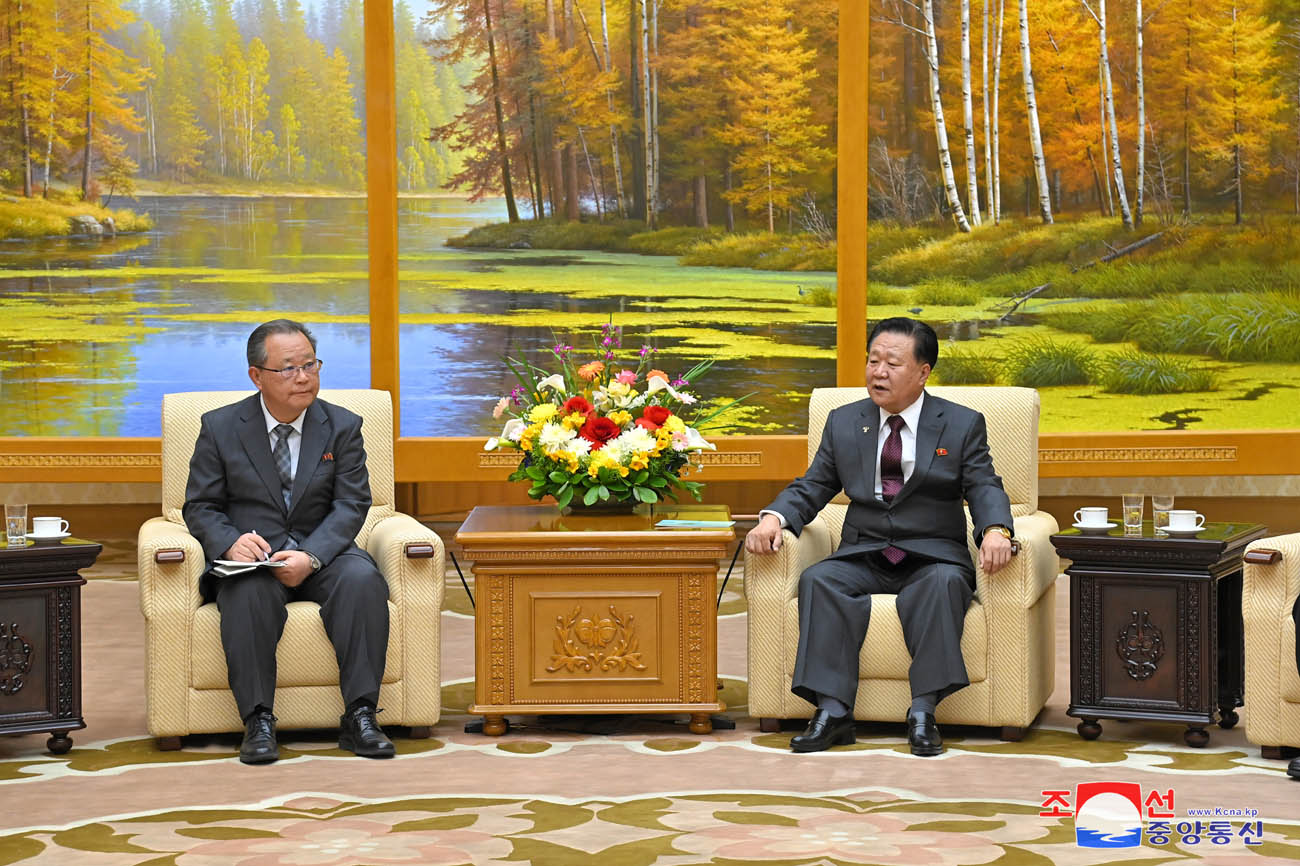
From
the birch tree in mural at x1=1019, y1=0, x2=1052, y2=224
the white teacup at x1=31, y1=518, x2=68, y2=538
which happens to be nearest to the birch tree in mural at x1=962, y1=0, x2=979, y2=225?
the birch tree in mural at x1=1019, y1=0, x2=1052, y2=224

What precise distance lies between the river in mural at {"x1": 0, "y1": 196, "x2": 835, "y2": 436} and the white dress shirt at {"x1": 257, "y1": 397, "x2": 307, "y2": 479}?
2.85m

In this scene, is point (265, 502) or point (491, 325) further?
point (491, 325)

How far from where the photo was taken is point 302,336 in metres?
4.29

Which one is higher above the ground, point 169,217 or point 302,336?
point 169,217

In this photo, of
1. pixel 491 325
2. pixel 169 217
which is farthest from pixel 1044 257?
pixel 169 217

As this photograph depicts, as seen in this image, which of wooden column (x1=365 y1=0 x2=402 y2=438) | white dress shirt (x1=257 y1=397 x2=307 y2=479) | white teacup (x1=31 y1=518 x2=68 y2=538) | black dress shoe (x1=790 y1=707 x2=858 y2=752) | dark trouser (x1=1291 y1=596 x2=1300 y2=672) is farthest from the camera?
wooden column (x1=365 y1=0 x2=402 y2=438)

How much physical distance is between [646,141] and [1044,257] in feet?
6.76

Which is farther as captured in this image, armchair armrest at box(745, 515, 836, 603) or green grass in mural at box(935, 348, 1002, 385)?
green grass in mural at box(935, 348, 1002, 385)

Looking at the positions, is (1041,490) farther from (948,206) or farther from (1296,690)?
(1296,690)

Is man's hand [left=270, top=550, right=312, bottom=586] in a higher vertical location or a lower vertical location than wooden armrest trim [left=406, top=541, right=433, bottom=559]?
lower

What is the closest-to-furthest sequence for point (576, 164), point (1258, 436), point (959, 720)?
point (959, 720), point (1258, 436), point (576, 164)

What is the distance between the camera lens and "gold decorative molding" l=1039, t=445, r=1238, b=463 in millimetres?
7109

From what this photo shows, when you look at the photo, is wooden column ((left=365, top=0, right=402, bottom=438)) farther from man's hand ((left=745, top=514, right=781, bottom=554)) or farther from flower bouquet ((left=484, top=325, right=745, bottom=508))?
man's hand ((left=745, top=514, right=781, bottom=554))

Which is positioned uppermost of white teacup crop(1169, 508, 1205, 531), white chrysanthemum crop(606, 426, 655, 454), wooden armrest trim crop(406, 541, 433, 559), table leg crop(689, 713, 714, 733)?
white chrysanthemum crop(606, 426, 655, 454)
